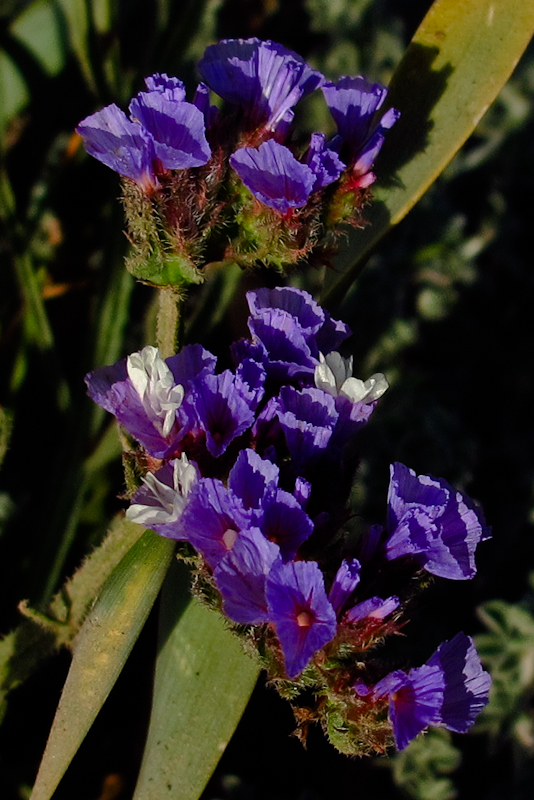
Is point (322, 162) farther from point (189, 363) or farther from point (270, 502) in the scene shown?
point (270, 502)

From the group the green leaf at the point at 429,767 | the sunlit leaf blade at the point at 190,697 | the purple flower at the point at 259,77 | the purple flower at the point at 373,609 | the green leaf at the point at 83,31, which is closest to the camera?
the purple flower at the point at 373,609

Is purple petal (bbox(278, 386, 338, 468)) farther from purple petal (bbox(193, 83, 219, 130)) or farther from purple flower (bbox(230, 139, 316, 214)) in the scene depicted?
purple petal (bbox(193, 83, 219, 130))

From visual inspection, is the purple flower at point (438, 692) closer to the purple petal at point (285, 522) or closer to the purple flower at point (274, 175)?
the purple petal at point (285, 522)

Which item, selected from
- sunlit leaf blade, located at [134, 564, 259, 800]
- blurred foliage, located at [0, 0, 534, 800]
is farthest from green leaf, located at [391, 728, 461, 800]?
sunlit leaf blade, located at [134, 564, 259, 800]

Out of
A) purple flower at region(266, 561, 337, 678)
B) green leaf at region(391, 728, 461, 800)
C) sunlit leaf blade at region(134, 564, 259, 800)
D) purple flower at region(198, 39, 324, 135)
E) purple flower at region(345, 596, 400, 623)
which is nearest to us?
purple flower at region(266, 561, 337, 678)

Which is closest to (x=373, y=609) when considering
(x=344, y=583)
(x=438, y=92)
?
(x=344, y=583)

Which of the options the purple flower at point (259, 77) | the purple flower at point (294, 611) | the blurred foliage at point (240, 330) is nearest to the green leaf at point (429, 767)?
the blurred foliage at point (240, 330)
